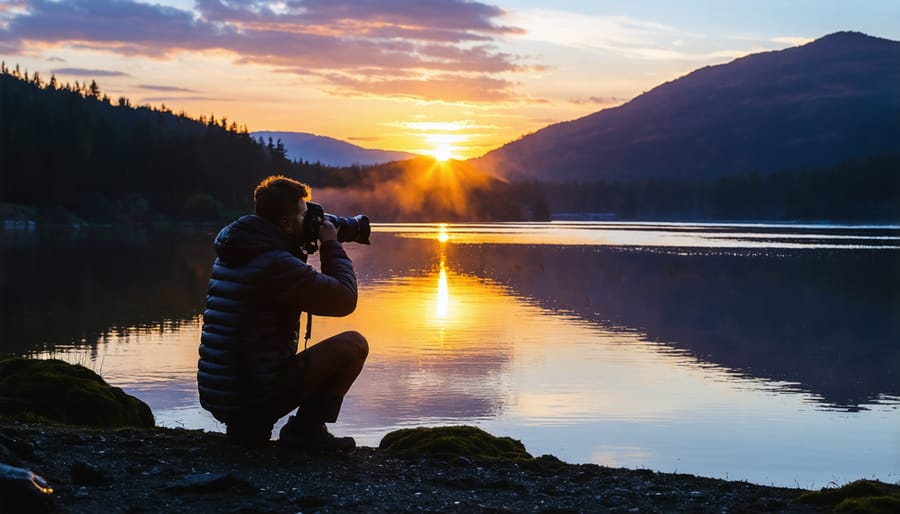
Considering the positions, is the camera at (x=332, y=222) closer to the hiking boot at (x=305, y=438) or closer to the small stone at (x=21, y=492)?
the hiking boot at (x=305, y=438)

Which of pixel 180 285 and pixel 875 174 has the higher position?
pixel 875 174

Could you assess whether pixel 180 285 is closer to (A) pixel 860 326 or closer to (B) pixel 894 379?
(A) pixel 860 326

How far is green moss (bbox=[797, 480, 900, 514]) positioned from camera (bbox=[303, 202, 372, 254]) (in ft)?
13.6

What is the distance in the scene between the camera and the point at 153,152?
140375 mm

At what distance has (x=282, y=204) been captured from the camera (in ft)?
27.0

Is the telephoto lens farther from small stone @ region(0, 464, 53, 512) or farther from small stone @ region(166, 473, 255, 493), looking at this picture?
small stone @ region(0, 464, 53, 512)

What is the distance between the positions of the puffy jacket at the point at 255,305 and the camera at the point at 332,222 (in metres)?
0.18

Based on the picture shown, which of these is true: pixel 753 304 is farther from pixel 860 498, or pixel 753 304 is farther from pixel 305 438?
pixel 305 438

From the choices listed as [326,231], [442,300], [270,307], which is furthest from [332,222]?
[442,300]

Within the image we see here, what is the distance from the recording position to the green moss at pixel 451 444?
31.4 feet

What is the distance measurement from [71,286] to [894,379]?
26999mm

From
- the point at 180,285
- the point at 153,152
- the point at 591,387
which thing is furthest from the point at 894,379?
the point at 153,152

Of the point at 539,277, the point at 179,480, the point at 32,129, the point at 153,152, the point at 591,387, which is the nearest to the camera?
the point at 179,480

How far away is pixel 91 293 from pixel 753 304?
2228 cm
